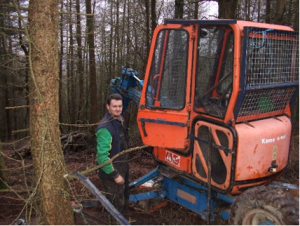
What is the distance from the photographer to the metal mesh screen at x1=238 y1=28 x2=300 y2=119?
3.01m

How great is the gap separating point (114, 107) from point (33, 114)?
3.77 feet

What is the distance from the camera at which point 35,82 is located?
8.64 feet

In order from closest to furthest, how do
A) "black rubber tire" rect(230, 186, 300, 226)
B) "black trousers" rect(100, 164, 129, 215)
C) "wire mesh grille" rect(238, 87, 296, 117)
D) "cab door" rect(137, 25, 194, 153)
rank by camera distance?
→ "black rubber tire" rect(230, 186, 300, 226), "wire mesh grille" rect(238, 87, 296, 117), "cab door" rect(137, 25, 194, 153), "black trousers" rect(100, 164, 129, 215)

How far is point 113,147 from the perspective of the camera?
381 centimetres

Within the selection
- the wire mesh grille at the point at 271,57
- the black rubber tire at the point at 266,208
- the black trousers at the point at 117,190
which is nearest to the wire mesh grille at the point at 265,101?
the wire mesh grille at the point at 271,57

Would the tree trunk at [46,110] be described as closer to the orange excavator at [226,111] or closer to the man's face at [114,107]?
the man's face at [114,107]

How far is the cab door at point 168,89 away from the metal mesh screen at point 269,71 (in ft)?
2.37

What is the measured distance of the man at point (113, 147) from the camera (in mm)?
3605

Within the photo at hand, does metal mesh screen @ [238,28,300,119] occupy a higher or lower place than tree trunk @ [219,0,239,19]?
lower

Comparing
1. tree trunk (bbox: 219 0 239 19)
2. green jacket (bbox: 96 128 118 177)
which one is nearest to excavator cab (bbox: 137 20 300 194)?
green jacket (bbox: 96 128 118 177)

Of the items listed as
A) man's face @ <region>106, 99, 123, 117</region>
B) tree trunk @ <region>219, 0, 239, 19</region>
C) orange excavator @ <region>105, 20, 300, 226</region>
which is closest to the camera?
orange excavator @ <region>105, 20, 300, 226</region>

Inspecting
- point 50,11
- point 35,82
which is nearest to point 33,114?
point 35,82

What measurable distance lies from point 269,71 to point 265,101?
1.28ft

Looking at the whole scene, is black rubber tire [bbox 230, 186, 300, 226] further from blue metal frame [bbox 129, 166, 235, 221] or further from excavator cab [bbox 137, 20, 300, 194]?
blue metal frame [bbox 129, 166, 235, 221]
